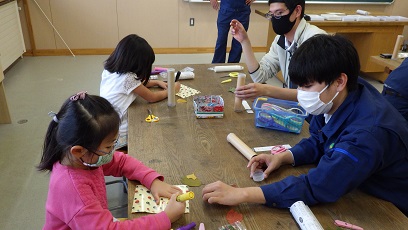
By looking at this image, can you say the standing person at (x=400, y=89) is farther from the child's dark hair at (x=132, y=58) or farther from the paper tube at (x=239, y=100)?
the child's dark hair at (x=132, y=58)

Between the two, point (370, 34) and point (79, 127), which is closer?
point (79, 127)

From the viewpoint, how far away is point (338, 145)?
1.04 metres

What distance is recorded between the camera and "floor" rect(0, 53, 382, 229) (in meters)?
1.99

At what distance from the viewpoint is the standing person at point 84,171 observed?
95 centimetres

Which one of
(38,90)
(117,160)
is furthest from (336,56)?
(38,90)

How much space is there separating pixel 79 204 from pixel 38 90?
3047mm

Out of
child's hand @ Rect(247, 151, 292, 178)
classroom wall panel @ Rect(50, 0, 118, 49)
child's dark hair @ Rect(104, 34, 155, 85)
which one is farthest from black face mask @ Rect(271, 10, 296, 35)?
classroom wall panel @ Rect(50, 0, 118, 49)

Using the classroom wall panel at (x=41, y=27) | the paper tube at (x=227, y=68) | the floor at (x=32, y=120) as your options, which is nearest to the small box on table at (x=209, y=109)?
the paper tube at (x=227, y=68)

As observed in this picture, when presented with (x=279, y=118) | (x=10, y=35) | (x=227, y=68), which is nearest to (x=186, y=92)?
(x=227, y=68)

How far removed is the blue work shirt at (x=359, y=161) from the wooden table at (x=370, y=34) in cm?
307

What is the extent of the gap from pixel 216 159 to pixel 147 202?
34cm

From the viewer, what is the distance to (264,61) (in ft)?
7.20

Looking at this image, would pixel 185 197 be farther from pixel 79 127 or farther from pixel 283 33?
pixel 283 33

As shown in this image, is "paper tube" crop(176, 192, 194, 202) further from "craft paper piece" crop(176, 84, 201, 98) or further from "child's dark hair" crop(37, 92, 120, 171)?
"craft paper piece" crop(176, 84, 201, 98)
